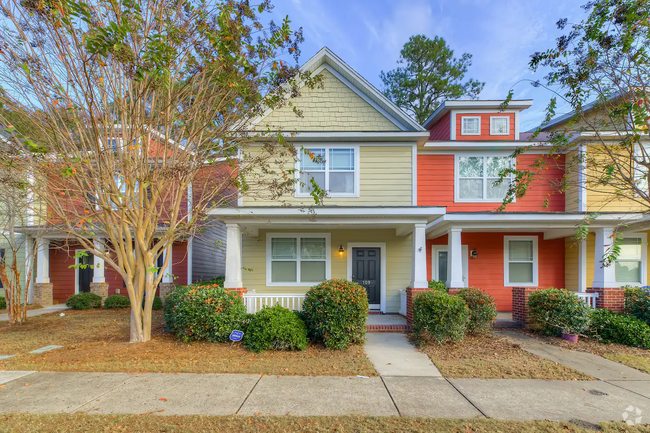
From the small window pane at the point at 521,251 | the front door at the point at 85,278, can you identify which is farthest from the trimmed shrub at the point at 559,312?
the front door at the point at 85,278

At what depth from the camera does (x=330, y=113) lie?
1002cm

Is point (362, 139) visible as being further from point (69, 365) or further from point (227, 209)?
point (69, 365)

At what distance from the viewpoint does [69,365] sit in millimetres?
5707

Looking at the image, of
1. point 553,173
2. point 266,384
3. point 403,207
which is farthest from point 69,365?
point 553,173

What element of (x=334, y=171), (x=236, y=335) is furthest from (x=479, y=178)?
(x=236, y=335)

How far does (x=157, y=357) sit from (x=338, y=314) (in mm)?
3479

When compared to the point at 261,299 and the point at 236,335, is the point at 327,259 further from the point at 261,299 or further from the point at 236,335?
the point at 236,335

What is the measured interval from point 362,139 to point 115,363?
7.80 meters

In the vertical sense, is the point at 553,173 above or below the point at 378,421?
above

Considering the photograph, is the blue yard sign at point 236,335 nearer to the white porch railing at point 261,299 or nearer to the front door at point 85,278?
the white porch railing at point 261,299

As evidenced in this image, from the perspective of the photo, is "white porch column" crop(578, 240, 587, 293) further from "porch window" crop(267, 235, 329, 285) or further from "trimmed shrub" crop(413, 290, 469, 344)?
"porch window" crop(267, 235, 329, 285)

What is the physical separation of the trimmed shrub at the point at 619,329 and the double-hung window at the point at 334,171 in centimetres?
666

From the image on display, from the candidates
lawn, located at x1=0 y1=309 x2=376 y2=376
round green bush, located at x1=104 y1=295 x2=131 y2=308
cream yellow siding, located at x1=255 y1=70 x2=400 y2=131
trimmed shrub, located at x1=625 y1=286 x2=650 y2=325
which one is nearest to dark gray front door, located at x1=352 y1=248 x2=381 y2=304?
lawn, located at x1=0 y1=309 x2=376 y2=376

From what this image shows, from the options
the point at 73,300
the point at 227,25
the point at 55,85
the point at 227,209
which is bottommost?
the point at 73,300
